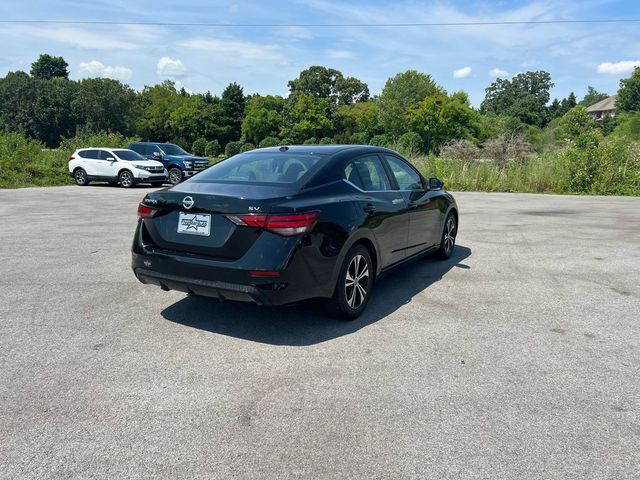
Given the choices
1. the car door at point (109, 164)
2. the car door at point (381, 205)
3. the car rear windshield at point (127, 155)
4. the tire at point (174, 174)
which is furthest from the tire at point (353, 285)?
the tire at point (174, 174)

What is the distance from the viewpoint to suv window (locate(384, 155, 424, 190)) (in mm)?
5750

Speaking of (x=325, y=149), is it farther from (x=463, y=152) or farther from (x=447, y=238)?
(x=463, y=152)

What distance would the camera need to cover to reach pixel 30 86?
7725 cm

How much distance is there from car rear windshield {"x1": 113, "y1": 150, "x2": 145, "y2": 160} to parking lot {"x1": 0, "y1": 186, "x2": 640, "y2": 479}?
54.1 ft

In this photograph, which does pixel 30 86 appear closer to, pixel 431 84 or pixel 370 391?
pixel 431 84

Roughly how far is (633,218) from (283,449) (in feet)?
38.7

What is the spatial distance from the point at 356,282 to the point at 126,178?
63.1 ft

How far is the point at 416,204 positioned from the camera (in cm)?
586

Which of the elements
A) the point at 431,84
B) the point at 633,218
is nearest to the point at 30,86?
the point at 431,84

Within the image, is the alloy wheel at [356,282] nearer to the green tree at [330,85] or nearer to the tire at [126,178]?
the tire at [126,178]

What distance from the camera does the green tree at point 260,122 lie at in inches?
2894

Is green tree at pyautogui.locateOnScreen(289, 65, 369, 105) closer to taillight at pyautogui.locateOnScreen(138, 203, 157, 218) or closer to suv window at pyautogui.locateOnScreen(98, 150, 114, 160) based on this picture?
suv window at pyautogui.locateOnScreen(98, 150, 114, 160)

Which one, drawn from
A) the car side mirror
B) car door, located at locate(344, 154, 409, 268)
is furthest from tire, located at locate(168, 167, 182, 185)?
car door, located at locate(344, 154, 409, 268)

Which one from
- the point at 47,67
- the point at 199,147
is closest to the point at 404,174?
the point at 199,147
